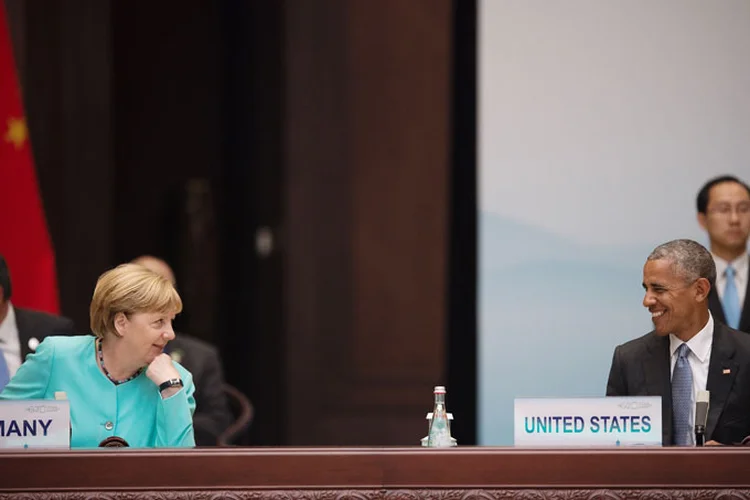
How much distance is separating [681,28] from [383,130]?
2572 mm

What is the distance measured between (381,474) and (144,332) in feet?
2.79

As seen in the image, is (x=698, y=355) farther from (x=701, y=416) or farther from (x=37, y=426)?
(x=37, y=426)

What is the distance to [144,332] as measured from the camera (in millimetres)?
3775

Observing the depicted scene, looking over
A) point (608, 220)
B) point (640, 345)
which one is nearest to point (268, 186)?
point (608, 220)

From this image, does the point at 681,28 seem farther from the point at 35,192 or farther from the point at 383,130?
the point at 35,192

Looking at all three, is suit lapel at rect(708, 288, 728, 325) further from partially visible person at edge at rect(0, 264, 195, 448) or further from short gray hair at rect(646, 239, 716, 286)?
partially visible person at edge at rect(0, 264, 195, 448)

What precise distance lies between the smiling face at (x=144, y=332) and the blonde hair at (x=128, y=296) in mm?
18

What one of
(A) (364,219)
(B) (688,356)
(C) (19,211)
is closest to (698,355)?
(B) (688,356)

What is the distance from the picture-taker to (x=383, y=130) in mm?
7594

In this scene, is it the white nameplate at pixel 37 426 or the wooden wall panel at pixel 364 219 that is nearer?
the white nameplate at pixel 37 426

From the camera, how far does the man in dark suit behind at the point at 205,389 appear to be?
5.05m

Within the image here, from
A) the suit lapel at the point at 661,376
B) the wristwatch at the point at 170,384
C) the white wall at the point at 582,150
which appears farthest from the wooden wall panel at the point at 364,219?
the wristwatch at the point at 170,384

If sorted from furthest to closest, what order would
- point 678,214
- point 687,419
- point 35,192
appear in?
point 35,192, point 678,214, point 687,419

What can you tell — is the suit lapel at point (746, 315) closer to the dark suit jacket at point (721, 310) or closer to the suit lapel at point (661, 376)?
the dark suit jacket at point (721, 310)
